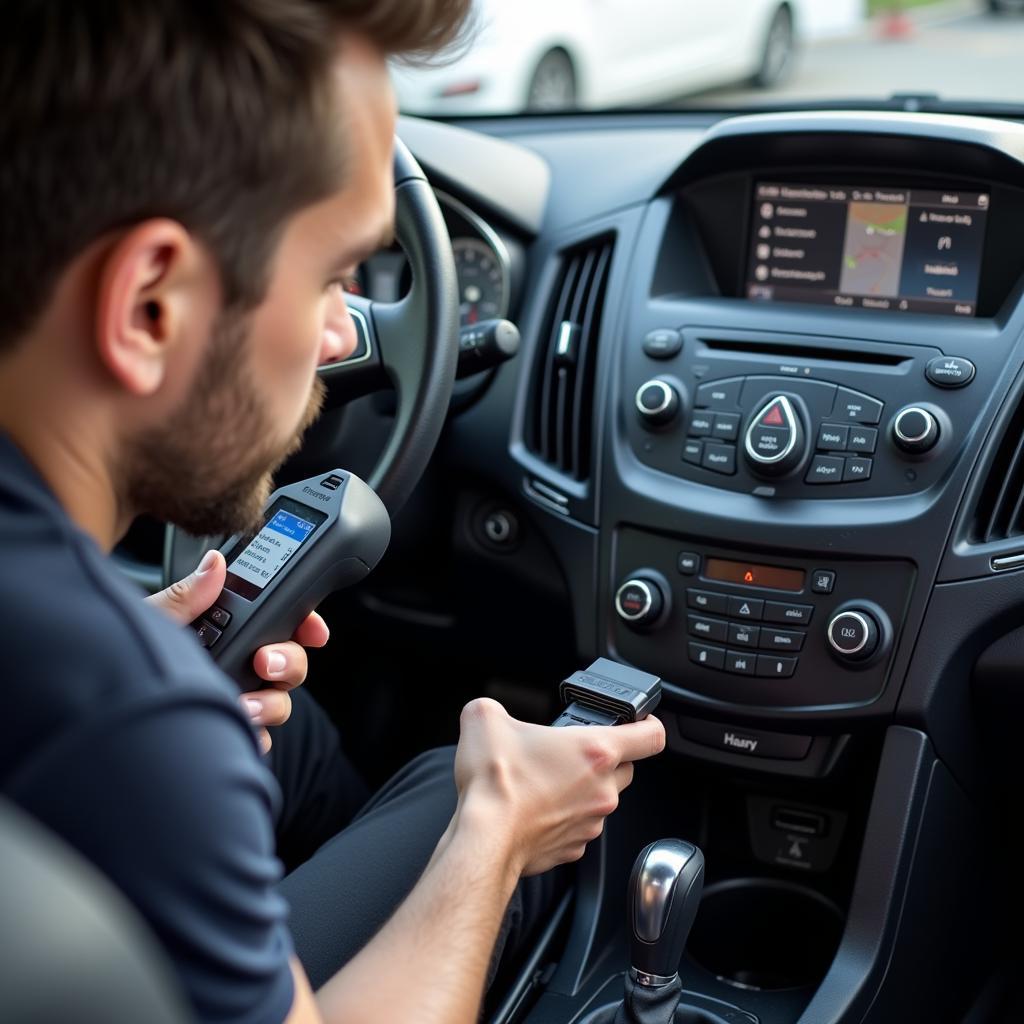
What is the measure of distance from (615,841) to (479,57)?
2930mm

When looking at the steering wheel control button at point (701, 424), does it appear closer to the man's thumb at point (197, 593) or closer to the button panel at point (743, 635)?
the button panel at point (743, 635)

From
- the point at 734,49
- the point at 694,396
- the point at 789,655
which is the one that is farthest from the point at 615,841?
the point at 734,49

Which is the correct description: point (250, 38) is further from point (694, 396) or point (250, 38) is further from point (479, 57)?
point (479, 57)

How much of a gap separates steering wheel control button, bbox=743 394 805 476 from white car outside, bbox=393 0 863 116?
2.23 m

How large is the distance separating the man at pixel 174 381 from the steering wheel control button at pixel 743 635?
0.74 meters

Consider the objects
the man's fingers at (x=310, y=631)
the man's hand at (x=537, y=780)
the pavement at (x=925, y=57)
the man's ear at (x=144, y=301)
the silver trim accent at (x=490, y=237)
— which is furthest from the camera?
the pavement at (x=925, y=57)

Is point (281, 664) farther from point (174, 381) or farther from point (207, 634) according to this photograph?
point (174, 381)

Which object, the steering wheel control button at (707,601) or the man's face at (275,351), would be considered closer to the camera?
the man's face at (275,351)

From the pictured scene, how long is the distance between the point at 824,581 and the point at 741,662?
0.49 ft

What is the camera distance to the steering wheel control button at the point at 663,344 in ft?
6.29

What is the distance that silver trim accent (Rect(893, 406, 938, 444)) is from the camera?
5.66ft

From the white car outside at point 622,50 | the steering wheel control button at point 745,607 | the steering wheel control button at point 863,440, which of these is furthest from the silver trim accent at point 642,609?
the white car outside at point 622,50

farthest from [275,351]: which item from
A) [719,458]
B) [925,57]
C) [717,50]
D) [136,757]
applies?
[717,50]

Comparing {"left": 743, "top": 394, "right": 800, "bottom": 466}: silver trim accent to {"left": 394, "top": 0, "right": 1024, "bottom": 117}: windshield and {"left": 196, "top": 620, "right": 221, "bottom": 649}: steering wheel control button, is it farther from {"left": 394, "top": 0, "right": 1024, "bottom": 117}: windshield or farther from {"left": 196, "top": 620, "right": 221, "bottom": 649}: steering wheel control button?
{"left": 394, "top": 0, "right": 1024, "bottom": 117}: windshield
